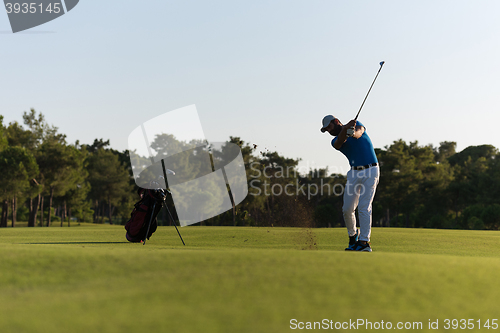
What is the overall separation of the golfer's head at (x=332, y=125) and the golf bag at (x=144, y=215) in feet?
14.2

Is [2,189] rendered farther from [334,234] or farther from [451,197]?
[451,197]

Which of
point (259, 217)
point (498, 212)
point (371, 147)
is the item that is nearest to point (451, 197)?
point (498, 212)

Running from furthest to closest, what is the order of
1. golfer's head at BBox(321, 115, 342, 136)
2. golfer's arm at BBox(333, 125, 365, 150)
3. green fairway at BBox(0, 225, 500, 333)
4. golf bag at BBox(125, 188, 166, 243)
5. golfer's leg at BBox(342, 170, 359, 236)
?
golf bag at BBox(125, 188, 166, 243) < golfer's head at BBox(321, 115, 342, 136) < golfer's leg at BBox(342, 170, 359, 236) < golfer's arm at BBox(333, 125, 365, 150) < green fairway at BBox(0, 225, 500, 333)

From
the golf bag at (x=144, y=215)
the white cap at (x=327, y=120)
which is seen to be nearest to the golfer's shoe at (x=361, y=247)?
the white cap at (x=327, y=120)

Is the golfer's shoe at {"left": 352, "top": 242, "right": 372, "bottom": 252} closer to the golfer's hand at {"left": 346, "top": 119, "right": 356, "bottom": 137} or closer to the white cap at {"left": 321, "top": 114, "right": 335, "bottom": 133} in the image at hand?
the golfer's hand at {"left": 346, "top": 119, "right": 356, "bottom": 137}

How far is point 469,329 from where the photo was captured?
127 inches

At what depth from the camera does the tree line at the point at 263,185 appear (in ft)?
140

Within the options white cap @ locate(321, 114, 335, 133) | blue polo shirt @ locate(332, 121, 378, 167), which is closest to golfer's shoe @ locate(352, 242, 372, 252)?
blue polo shirt @ locate(332, 121, 378, 167)

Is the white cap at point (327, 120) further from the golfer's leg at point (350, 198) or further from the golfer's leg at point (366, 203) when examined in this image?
the golfer's leg at point (366, 203)

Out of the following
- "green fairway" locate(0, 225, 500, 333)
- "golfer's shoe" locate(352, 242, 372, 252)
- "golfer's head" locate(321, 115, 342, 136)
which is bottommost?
"golfer's shoe" locate(352, 242, 372, 252)

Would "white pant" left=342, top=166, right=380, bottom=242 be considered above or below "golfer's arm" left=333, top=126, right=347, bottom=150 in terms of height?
below

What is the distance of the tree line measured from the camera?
42.8 metres

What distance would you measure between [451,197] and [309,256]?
59671mm

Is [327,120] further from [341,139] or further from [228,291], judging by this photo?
[228,291]
